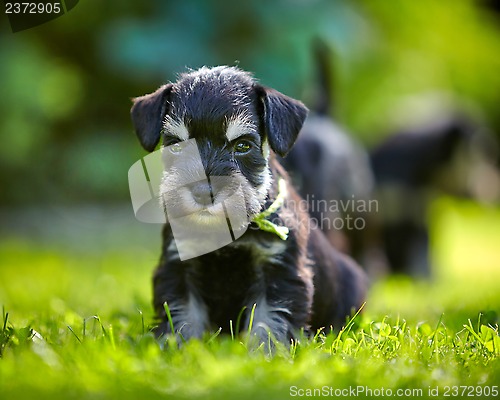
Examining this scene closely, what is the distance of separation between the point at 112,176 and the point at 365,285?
4475 millimetres

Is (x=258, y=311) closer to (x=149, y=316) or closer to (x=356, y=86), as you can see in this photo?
(x=149, y=316)

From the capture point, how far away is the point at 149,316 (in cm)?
375

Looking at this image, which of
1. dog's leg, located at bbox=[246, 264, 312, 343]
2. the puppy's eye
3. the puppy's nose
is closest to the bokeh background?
the puppy's eye

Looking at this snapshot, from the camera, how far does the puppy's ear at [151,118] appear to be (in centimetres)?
330

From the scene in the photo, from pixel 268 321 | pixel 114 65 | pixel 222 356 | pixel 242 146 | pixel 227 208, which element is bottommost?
pixel 268 321

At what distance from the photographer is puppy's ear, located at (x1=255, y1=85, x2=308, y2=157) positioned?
324 cm

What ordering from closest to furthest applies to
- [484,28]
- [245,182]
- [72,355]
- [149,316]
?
[72,355] → [245,182] → [149,316] → [484,28]

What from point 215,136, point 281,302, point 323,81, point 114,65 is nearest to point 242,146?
point 215,136

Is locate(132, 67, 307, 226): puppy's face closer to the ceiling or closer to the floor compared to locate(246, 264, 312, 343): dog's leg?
closer to the ceiling

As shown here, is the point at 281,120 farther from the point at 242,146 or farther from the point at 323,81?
the point at 323,81

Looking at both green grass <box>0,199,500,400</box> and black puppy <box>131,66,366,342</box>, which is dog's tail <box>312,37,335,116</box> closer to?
green grass <box>0,199,500,400</box>

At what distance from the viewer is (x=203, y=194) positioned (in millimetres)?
2943

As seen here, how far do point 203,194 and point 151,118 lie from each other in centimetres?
56

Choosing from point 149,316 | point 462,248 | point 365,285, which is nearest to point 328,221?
point 365,285
